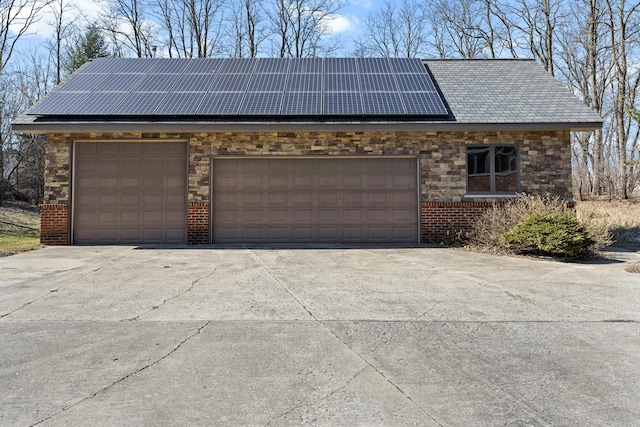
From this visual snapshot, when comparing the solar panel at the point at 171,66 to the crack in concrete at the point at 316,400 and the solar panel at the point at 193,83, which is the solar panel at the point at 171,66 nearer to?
the solar panel at the point at 193,83

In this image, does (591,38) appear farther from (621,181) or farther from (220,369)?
(220,369)

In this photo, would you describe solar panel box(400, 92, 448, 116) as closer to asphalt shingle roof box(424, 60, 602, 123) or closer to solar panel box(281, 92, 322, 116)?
asphalt shingle roof box(424, 60, 602, 123)

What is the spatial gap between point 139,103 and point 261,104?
336cm

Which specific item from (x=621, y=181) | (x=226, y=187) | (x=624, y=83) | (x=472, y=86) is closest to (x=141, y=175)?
(x=226, y=187)

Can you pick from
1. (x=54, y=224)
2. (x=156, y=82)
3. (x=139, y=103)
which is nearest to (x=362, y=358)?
(x=139, y=103)

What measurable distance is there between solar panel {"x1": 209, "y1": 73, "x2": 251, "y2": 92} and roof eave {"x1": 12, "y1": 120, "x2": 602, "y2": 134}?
2.12 meters

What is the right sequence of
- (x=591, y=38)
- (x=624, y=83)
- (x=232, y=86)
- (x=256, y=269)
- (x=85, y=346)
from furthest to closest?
(x=591, y=38), (x=624, y=83), (x=232, y=86), (x=256, y=269), (x=85, y=346)

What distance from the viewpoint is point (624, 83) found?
803 inches

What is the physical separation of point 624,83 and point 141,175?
22.9 meters

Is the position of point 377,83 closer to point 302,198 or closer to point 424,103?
point 424,103

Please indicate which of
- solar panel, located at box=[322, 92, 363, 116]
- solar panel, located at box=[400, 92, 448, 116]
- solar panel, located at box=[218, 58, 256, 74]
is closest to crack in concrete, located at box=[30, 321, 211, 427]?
solar panel, located at box=[322, 92, 363, 116]

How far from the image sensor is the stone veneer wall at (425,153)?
11.2 m

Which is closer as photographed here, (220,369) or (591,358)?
(220,369)

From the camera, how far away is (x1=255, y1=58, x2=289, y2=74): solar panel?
13719 mm
